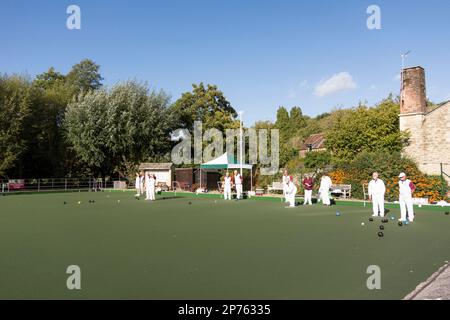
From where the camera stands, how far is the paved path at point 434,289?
4.85 metres

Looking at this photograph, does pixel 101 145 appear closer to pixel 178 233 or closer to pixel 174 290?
pixel 178 233

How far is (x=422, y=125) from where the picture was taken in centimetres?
2556

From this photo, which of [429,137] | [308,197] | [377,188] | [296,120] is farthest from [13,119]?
[296,120]

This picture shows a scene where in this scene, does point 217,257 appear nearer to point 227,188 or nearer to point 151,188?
point 151,188

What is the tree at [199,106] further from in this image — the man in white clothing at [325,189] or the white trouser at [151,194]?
the man in white clothing at [325,189]

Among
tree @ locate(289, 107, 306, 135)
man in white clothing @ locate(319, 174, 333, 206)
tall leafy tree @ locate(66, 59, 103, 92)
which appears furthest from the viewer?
tree @ locate(289, 107, 306, 135)

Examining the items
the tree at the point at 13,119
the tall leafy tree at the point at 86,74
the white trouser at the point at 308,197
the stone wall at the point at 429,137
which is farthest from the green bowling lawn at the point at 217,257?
the tall leafy tree at the point at 86,74

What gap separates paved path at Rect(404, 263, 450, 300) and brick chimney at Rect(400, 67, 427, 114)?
72.9 ft

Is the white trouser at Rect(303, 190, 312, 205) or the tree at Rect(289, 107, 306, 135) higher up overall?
the tree at Rect(289, 107, 306, 135)

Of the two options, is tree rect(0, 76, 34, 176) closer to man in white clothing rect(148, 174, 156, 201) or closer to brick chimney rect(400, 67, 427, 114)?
man in white clothing rect(148, 174, 156, 201)

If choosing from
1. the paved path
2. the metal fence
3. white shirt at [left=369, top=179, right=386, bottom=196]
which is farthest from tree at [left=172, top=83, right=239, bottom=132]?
the paved path

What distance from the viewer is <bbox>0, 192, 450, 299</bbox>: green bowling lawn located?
529cm

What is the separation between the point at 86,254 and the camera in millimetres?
7523

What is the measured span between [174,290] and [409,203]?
9929 millimetres
